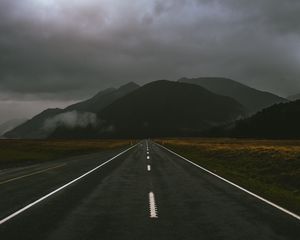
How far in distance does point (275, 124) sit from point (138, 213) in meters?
164

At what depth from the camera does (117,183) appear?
18.6 m

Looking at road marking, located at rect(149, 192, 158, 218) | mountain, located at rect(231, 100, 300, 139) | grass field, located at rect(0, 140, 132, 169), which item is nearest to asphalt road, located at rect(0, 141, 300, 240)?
road marking, located at rect(149, 192, 158, 218)

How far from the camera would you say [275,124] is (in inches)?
6545

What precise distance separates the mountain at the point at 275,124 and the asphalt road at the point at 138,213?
5486 inches

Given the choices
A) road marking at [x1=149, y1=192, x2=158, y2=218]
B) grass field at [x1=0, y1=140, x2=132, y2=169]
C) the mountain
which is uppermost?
the mountain

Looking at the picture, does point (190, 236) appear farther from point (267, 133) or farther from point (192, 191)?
point (267, 133)

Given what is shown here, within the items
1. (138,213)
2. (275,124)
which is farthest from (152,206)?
(275,124)

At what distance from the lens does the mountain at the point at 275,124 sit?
154375 mm

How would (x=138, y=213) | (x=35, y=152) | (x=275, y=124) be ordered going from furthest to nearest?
(x=275, y=124) → (x=35, y=152) → (x=138, y=213)

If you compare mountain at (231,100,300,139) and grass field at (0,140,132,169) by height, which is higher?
mountain at (231,100,300,139)

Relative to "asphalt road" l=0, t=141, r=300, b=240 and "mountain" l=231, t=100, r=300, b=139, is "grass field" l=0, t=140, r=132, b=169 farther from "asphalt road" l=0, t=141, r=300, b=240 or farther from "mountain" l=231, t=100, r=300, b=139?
"mountain" l=231, t=100, r=300, b=139

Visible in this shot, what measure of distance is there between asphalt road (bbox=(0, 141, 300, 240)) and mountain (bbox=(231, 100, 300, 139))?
13935 cm

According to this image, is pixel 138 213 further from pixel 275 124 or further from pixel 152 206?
pixel 275 124

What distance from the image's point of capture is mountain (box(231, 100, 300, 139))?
506 feet
